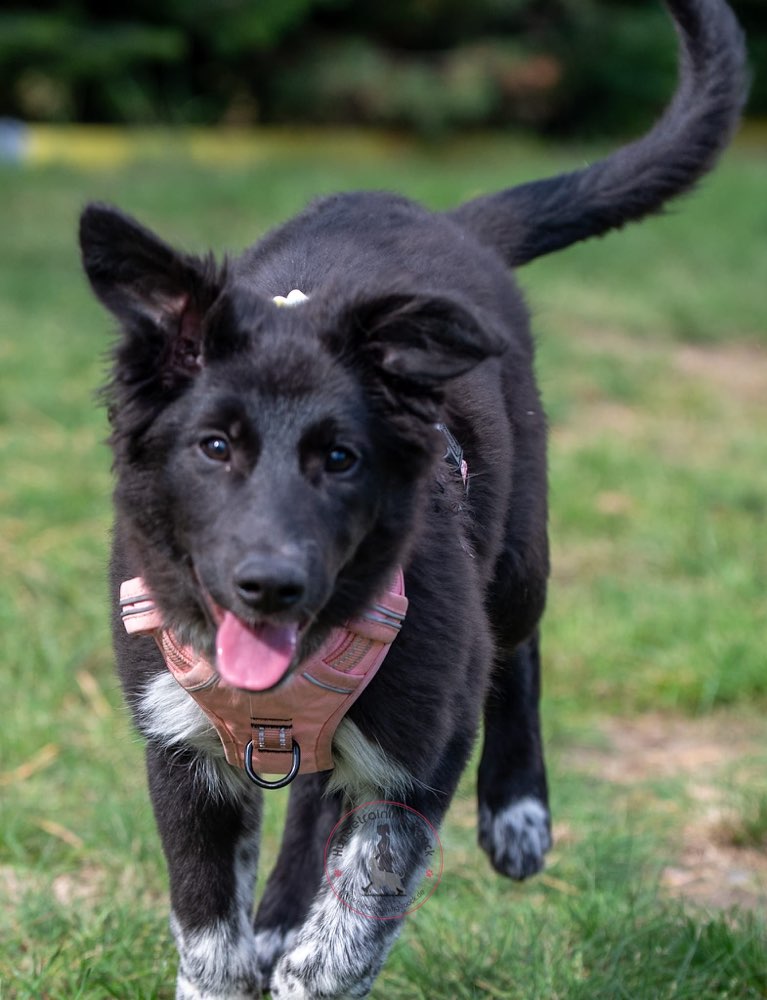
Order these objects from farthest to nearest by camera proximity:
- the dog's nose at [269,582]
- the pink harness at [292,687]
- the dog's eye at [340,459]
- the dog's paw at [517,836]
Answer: the dog's paw at [517,836] < the pink harness at [292,687] < the dog's eye at [340,459] < the dog's nose at [269,582]

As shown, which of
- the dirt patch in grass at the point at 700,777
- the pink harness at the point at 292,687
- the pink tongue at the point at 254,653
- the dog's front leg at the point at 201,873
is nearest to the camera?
the pink tongue at the point at 254,653

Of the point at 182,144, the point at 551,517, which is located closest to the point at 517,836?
the point at 551,517

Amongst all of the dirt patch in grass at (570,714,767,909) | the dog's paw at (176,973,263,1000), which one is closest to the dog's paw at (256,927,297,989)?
the dog's paw at (176,973,263,1000)

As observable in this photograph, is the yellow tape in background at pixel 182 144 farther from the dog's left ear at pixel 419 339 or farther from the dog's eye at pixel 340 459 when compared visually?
the dog's eye at pixel 340 459

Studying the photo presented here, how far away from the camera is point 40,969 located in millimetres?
3465

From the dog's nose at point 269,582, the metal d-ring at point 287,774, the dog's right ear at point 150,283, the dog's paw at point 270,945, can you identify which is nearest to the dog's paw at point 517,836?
the dog's paw at point 270,945

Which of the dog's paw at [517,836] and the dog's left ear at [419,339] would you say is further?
the dog's paw at [517,836]

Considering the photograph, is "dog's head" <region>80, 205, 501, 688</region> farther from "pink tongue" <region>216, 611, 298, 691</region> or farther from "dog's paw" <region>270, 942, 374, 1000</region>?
"dog's paw" <region>270, 942, 374, 1000</region>

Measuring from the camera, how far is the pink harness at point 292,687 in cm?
297

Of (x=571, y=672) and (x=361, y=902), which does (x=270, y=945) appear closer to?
(x=361, y=902)

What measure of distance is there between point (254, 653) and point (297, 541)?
234mm

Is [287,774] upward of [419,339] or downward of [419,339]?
downward

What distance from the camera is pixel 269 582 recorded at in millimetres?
2578

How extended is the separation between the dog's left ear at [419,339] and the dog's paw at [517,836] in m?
1.70
